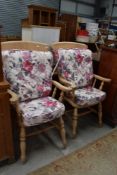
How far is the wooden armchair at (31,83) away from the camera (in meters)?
1.56

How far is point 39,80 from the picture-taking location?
1.85 m

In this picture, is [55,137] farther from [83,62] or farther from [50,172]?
[83,62]

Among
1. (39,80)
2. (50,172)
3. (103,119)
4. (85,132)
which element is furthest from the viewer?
(103,119)

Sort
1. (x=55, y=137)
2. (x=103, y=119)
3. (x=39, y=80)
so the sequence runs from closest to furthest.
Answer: (x=39, y=80) < (x=55, y=137) < (x=103, y=119)

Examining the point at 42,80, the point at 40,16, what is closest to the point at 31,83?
the point at 42,80

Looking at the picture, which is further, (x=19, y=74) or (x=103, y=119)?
(x=103, y=119)

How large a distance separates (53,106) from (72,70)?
2.01 feet

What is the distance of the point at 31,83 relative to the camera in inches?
71.0

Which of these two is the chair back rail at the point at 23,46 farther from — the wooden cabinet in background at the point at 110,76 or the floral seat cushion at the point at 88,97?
the wooden cabinet in background at the point at 110,76

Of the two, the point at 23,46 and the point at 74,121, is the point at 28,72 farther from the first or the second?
the point at 74,121

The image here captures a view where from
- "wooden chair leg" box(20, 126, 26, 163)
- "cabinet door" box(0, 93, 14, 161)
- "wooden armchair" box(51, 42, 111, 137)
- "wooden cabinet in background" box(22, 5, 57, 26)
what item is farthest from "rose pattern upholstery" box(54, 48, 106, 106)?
"wooden cabinet in background" box(22, 5, 57, 26)

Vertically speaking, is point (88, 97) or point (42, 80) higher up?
point (42, 80)

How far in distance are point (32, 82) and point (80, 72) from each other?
0.65m

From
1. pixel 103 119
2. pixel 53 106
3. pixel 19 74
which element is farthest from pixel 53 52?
pixel 103 119
